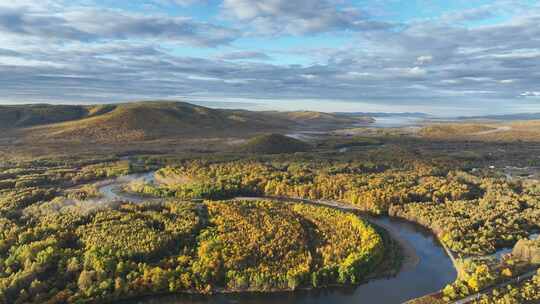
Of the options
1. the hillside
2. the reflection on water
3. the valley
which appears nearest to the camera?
the reflection on water

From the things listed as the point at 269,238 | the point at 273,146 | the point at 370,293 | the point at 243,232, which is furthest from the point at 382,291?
the point at 273,146

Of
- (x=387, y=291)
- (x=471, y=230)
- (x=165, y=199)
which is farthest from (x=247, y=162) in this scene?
(x=387, y=291)

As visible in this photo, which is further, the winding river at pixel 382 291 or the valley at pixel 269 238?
the valley at pixel 269 238

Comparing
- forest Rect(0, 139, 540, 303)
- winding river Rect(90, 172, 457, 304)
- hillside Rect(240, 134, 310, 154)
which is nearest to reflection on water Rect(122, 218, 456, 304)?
winding river Rect(90, 172, 457, 304)

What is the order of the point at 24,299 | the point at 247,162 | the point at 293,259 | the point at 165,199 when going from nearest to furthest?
the point at 24,299 → the point at 293,259 → the point at 165,199 → the point at 247,162

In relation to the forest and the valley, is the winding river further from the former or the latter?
the forest

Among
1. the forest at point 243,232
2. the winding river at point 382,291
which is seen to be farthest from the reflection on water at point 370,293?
the forest at point 243,232

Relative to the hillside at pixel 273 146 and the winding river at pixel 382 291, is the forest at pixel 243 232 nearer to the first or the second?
the winding river at pixel 382 291

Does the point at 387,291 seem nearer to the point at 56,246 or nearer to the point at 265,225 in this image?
the point at 265,225
